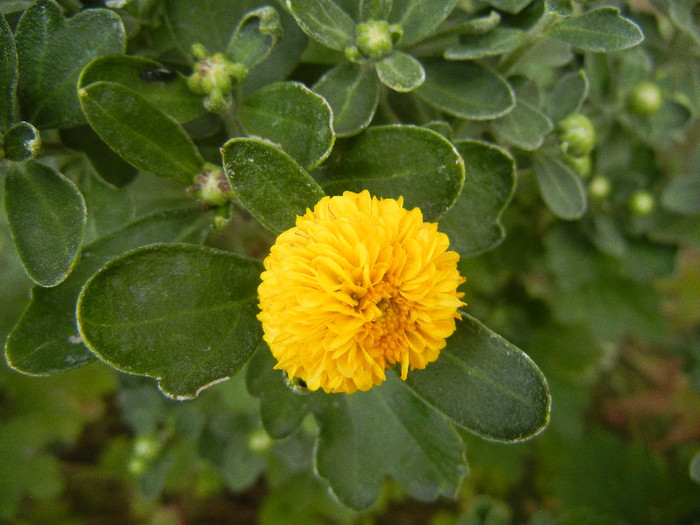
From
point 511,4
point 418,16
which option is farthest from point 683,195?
point 418,16

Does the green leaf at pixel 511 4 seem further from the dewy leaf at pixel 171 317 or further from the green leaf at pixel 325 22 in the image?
the dewy leaf at pixel 171 317

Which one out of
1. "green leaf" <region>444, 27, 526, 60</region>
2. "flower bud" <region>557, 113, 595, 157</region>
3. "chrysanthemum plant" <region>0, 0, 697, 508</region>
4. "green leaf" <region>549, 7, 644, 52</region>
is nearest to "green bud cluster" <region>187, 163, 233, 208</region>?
"chrysanthemum plant" <region>0, 0, 697, 508</region>

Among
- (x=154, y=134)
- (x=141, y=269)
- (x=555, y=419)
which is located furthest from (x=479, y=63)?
(x=555, y=419)

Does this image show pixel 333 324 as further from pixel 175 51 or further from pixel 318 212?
pixel 175 51

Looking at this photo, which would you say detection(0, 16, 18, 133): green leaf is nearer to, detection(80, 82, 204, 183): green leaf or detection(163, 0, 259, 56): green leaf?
detection(80, 82, 204, 183): green leaf

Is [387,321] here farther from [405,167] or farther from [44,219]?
[44,219]
